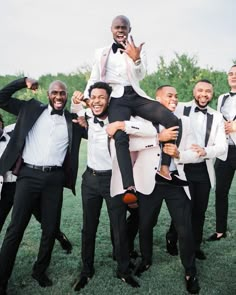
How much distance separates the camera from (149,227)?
191 inches

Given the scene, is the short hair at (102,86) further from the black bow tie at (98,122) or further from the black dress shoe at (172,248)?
the black dress shoe at (172,248)

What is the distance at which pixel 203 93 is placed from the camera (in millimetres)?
5293

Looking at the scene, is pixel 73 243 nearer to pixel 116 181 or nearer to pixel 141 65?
pixel 116 181

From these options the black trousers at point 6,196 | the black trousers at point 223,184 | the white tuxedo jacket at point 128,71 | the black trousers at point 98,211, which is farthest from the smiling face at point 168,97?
the black trousers at point 6,196

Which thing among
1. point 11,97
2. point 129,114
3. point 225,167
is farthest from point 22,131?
point 225,167

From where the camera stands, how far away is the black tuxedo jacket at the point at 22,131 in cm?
465

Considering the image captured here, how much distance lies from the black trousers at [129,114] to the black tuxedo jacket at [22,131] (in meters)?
0.63

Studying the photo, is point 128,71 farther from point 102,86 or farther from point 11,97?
point 11,97

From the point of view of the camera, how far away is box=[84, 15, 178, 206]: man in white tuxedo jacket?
4.34 metres

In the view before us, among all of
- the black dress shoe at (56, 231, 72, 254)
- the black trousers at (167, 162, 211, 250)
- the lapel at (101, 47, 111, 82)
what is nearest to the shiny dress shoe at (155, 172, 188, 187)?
the black trousers at (167, 162, 211, 250)

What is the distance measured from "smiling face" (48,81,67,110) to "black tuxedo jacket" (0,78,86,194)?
0.58ft

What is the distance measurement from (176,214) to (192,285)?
2.84 ft

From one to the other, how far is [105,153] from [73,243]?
7.73 feet

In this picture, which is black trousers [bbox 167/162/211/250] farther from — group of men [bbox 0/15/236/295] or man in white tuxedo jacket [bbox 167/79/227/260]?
group of men [bbox 0/15/236/295]
